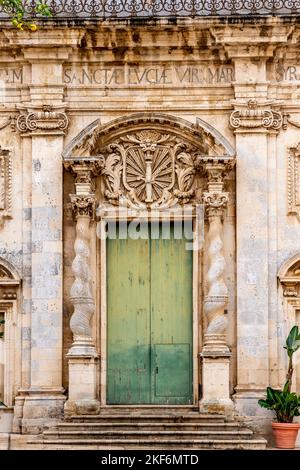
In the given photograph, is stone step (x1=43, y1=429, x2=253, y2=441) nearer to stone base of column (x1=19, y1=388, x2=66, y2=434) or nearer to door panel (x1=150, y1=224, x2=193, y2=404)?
stone base of column (x1=19, y1=388, x2=66, y2=434)

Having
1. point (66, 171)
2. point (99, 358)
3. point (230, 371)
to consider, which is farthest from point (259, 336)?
point (66, 171)

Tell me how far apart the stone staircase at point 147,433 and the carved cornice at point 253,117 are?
4.49 meters

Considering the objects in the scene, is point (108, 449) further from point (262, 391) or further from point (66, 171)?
point (66, 171)

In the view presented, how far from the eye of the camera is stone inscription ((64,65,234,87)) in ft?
77.6

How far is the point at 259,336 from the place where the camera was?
2308 centimetres

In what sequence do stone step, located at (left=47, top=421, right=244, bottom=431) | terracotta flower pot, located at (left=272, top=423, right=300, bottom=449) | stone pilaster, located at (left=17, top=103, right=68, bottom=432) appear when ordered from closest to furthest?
stone step, located at (left=47, top=421, right=244, bottom=431), terracotta flower pot, located at (left=272, top=423, right=300, bottom=449), stone pilaster, located at (left=17, top=103, right=68, bottom=432)

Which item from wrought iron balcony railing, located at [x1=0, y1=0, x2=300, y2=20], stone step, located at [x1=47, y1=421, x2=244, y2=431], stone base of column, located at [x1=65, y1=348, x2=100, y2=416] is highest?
wrought iron balcony railing, located at [x1=0, y1=0, x2=300, y2=20]

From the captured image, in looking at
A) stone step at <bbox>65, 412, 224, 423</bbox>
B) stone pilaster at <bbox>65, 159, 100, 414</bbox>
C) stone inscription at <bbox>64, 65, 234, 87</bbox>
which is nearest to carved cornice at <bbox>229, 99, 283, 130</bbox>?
stone inscription at <bbox>64, 65, 234, 87</bbox>

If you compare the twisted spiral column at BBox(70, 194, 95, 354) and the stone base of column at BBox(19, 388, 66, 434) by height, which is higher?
the twisted spiral column at BBox(70, 194, 95, 354)

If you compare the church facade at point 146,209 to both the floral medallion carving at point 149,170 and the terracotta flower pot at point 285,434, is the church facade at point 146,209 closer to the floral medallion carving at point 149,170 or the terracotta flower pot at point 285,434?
the floral medallion carving at point 149,170

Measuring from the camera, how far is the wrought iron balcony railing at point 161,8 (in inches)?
925

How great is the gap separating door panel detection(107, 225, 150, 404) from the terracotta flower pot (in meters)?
2.19

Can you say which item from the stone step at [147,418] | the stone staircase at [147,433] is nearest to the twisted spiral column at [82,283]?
the stone step at [147,418]

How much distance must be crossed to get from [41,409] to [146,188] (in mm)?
3778
